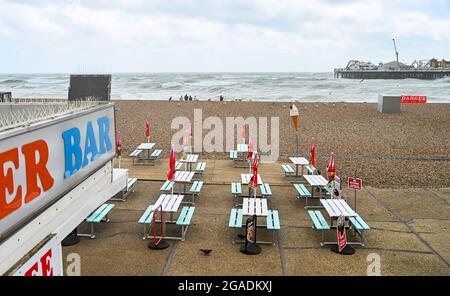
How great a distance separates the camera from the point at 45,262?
3.46 meters

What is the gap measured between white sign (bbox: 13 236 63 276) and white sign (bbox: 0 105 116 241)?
0.29 meters

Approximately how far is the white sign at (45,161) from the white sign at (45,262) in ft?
0.96

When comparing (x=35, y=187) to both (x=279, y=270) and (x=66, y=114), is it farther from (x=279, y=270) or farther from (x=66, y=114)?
(x=279, y=270)

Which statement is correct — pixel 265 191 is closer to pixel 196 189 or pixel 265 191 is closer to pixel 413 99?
pixel 196 189

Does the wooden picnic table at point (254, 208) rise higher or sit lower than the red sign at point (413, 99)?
lower

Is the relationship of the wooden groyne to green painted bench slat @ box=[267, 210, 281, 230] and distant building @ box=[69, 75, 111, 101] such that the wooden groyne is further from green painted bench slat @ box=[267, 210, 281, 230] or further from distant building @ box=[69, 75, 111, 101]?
distant building @ box=[69, 75, 111, 101]

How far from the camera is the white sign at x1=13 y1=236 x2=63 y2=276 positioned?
127 inches

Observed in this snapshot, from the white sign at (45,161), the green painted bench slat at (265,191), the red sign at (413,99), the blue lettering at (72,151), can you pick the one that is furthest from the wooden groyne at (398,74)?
the blue lettering at (72,151)

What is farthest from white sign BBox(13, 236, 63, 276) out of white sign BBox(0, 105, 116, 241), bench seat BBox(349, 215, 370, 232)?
bench seat BBox(349, 215, 370, 232)

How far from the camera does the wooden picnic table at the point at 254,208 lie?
7931 mm

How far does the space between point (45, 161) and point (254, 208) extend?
506 cm

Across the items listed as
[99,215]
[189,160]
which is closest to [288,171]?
[189,160]

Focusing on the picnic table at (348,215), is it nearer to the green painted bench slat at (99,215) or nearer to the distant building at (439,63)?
the green painted bench slat at (99,215)

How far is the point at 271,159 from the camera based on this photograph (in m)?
16.1
